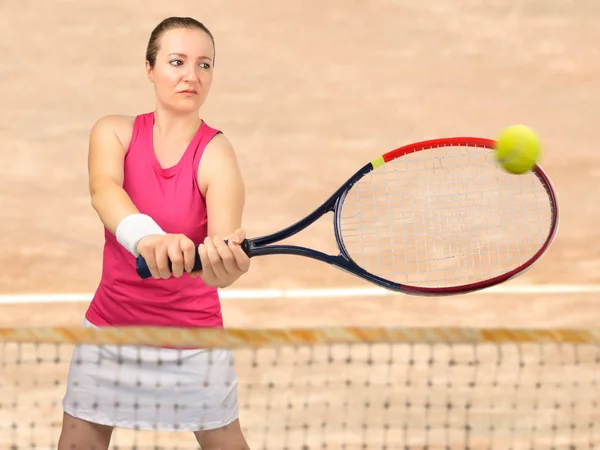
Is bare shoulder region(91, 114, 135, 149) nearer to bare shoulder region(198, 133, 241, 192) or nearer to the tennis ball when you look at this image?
bare shoulder region(198, 133, 241, 192)

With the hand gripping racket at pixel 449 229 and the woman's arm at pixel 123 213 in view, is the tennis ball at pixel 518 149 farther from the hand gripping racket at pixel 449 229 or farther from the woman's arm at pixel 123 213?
the hand gripping racket at pixel 449 229

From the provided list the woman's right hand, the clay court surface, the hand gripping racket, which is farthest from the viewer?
the hand gripping racket

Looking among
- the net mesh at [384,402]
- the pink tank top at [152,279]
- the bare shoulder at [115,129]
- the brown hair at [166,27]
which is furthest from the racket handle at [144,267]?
the net mesh at [384,402]

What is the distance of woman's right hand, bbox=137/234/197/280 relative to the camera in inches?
96.8

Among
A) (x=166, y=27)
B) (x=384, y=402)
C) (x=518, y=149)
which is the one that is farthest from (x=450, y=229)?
(x=166, y=27)

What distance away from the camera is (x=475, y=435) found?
3908 millimetres

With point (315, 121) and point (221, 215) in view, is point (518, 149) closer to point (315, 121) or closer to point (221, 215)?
point (221, 215)

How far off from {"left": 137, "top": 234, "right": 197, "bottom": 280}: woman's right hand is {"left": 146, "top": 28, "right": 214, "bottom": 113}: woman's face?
15.9 inches

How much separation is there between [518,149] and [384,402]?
1.48 meters

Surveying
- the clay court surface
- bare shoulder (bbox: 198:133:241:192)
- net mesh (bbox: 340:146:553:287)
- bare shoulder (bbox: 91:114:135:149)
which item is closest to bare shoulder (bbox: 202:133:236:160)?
bare shoulder (bbox: 198:133:241:192)

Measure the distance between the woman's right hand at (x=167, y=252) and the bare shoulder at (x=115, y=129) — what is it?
372 mm

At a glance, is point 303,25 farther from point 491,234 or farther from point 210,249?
point 210,249

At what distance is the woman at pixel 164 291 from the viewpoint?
267cm

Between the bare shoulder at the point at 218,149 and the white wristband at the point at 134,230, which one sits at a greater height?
the bare shoulder at the point at 218,149
